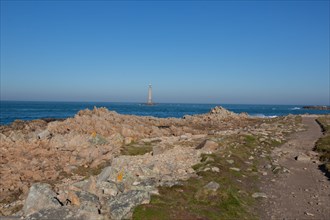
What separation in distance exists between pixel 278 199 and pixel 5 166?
15511 mm

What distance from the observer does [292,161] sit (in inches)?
835

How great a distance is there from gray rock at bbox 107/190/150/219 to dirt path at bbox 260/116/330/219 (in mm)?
4405

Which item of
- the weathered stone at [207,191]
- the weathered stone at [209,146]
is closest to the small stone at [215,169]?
the weathered stone at [207,191]

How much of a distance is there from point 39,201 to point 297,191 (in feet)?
36.7

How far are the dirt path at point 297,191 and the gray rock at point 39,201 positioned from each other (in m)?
7.38

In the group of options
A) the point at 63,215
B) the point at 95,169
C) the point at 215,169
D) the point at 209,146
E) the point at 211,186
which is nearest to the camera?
the point at 63,215

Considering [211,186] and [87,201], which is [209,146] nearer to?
[211,186]

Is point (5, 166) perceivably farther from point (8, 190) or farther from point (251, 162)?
point (251, 162)

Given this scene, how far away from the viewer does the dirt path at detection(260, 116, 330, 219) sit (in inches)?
467

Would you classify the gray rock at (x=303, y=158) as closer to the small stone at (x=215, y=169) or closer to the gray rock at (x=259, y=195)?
the small stone at (x=215, y=169)

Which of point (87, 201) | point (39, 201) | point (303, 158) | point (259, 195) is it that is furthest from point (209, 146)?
point (39, 201)

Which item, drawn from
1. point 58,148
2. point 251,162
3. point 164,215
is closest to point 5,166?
point 58,148

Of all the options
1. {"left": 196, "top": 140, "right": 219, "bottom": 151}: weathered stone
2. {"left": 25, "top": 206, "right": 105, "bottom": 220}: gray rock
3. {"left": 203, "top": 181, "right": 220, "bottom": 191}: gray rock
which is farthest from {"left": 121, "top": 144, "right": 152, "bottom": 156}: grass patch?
{"left": 25, "top": 206, "right": 105, "bottom": 220}: gray rock

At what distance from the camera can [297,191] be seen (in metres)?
14.6
